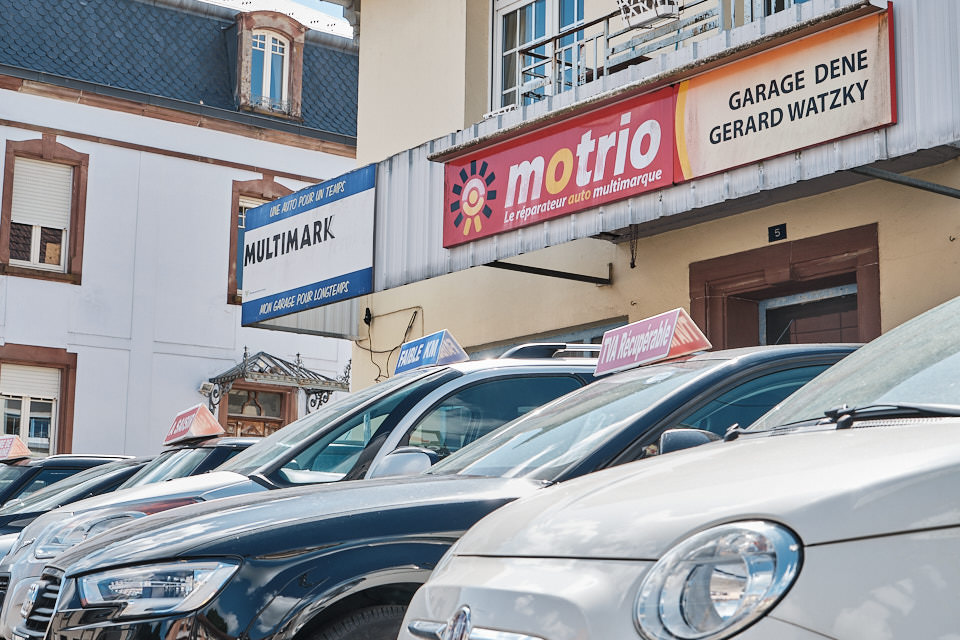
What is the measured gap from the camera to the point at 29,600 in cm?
525

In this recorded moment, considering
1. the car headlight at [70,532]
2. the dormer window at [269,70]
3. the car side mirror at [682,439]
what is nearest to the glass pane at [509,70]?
the car headlight at [70,532]

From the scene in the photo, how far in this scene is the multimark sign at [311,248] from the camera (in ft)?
41.2

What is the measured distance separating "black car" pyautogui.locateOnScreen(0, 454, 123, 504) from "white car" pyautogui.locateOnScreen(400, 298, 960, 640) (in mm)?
10700

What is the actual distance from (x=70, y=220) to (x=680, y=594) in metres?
21.6

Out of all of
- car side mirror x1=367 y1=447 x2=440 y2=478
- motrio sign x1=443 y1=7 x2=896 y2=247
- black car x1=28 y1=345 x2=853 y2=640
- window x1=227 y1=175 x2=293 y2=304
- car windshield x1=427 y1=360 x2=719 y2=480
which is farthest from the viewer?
window x1=227 y1=175 x2=293 y2=304

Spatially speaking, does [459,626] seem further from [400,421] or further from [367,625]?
[400,421]

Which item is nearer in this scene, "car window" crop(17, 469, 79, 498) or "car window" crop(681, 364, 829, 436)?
"car window" crop(681, 364, 829, 436)

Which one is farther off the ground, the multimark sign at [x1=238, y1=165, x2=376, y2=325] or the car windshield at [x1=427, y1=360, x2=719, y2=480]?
the multimark sign at [x1=238, y1=165, x2=376, y2=325]

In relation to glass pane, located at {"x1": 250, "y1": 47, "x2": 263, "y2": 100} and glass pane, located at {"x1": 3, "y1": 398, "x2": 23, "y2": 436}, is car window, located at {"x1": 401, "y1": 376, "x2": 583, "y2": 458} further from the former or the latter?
Result: glass pane, located at {"x1": 250, "y1": 47, "x2": 263, "y2": 100}

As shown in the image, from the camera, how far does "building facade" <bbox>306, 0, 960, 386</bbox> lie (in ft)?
26.4

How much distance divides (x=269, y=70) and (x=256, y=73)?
1.01ft

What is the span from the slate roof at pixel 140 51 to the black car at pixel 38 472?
36.5ft

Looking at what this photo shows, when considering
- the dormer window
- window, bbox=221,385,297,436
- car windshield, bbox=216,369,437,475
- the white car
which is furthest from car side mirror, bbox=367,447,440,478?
the dormer window

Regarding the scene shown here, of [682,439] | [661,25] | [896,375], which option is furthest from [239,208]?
[896,375]
